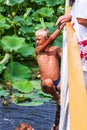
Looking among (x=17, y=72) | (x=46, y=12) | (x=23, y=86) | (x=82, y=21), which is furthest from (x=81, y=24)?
(x=46, y=12)

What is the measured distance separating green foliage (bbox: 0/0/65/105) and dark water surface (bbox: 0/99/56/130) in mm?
98

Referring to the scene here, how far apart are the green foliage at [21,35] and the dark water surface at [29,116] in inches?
3.8

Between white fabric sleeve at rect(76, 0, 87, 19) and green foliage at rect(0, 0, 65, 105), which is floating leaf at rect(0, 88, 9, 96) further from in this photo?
white fabric sleeve at rect(76, 0, 87, 19)

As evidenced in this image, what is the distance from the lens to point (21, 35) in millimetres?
5000

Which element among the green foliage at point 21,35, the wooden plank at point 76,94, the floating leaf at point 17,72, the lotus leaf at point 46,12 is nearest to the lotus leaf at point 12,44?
the green foliage at point 21,35

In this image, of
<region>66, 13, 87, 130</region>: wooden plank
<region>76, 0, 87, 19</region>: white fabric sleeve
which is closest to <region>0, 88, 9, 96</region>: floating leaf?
<region>76, 0, 87, 19</region>: white fabric sleeve

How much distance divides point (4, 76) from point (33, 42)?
1.20 metres

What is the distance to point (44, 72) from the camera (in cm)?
304

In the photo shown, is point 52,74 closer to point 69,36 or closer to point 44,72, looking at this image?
point 44,72

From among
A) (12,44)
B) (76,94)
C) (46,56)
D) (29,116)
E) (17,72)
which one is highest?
(76,94)

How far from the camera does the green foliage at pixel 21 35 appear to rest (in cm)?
367

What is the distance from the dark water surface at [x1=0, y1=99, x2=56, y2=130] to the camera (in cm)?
283

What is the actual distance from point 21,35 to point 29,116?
6.95 ft

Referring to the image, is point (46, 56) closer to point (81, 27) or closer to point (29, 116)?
point (29, 116)
